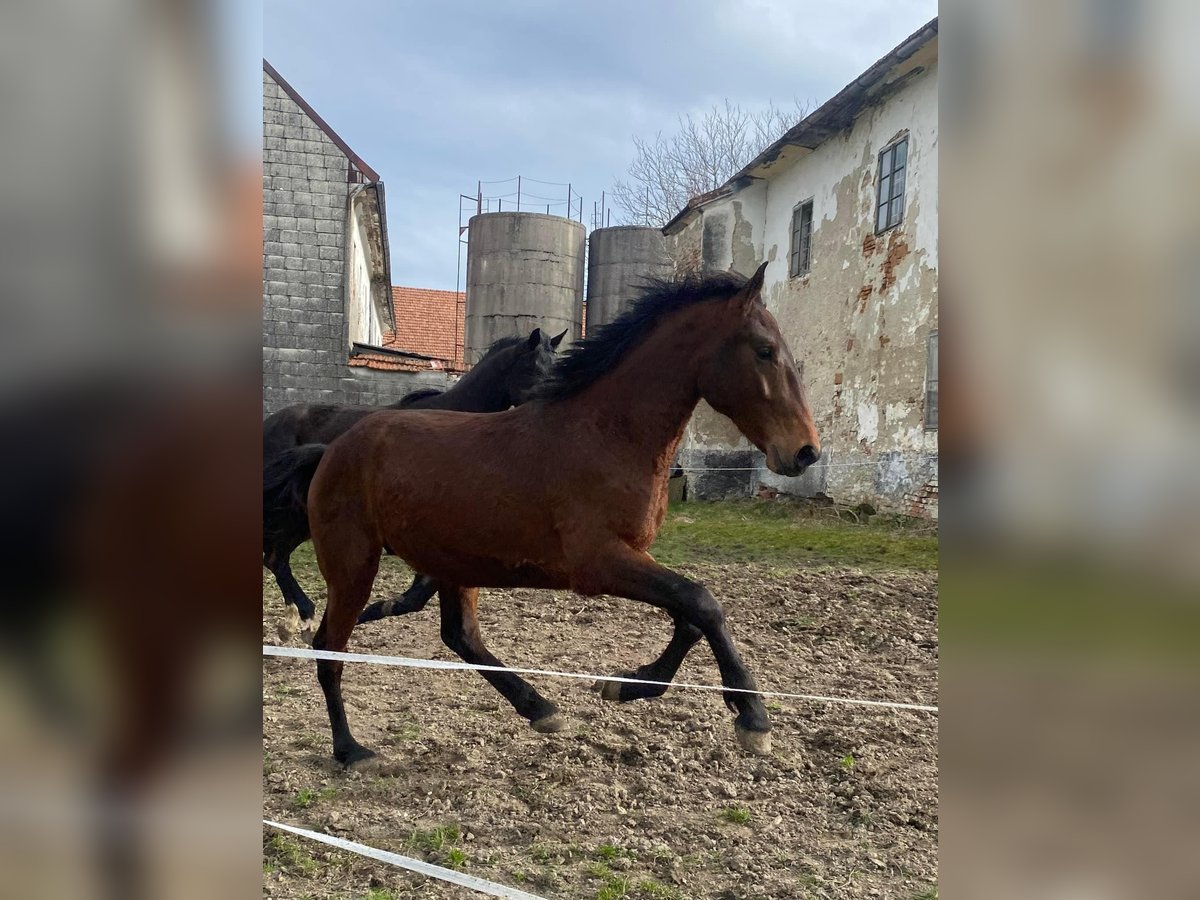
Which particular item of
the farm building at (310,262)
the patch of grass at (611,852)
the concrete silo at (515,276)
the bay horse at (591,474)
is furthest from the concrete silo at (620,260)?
the patch of grass at (611,852)

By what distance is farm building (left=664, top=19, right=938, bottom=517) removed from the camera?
9461mm

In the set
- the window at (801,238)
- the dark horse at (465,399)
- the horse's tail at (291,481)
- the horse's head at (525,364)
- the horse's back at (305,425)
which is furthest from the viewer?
the window at (801,238)

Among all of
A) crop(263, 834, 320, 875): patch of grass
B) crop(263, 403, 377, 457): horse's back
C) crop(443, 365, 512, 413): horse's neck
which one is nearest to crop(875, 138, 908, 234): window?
crop(443, 365, 512, 413): horse's neck

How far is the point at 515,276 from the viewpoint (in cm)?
1564

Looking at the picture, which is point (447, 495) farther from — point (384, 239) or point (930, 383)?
point (384, 239)

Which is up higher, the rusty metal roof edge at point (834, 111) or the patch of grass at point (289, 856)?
the rusty metal roof edge at point (834, 111)

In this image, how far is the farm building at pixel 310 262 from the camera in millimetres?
11625

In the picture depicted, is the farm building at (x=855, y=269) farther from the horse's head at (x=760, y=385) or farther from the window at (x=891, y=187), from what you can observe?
the horse's head at (x=760, y=385)

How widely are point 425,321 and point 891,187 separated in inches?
763

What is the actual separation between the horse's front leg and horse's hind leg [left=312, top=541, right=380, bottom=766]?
97 centimetres

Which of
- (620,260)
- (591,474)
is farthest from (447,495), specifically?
(620,260)

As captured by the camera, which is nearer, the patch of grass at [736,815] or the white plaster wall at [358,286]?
the patch of grass at [736,815]
